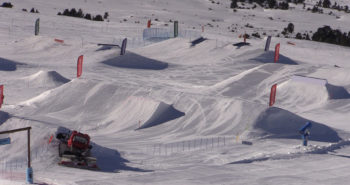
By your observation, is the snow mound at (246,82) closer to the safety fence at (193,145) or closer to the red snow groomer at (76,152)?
the safety fence at (193,145)

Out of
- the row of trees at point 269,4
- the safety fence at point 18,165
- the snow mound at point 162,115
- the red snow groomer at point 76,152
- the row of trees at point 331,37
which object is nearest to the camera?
the safety fence at point 18,165

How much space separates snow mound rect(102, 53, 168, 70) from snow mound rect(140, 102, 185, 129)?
1140 cm

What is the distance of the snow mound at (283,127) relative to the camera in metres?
22.9

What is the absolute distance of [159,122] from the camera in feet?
82.0

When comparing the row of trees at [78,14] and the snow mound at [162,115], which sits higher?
the row of trees at [78,14]

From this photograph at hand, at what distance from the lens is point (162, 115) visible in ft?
82.8

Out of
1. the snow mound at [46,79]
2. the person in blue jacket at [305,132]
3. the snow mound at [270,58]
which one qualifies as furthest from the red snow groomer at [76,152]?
the snow mound at [270,58]

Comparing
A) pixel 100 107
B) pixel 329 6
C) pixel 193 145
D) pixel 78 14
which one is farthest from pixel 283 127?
pixel 329 6

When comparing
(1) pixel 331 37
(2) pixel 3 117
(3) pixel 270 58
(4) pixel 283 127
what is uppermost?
(1) pixel 331 37

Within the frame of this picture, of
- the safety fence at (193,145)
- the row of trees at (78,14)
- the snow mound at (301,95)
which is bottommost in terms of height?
the safety fence at (193,145)

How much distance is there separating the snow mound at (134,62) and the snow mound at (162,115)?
11405mm

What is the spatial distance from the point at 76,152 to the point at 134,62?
1893cm

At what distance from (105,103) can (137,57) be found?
35.7 ft

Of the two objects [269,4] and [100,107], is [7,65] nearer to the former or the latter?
[100,107]
